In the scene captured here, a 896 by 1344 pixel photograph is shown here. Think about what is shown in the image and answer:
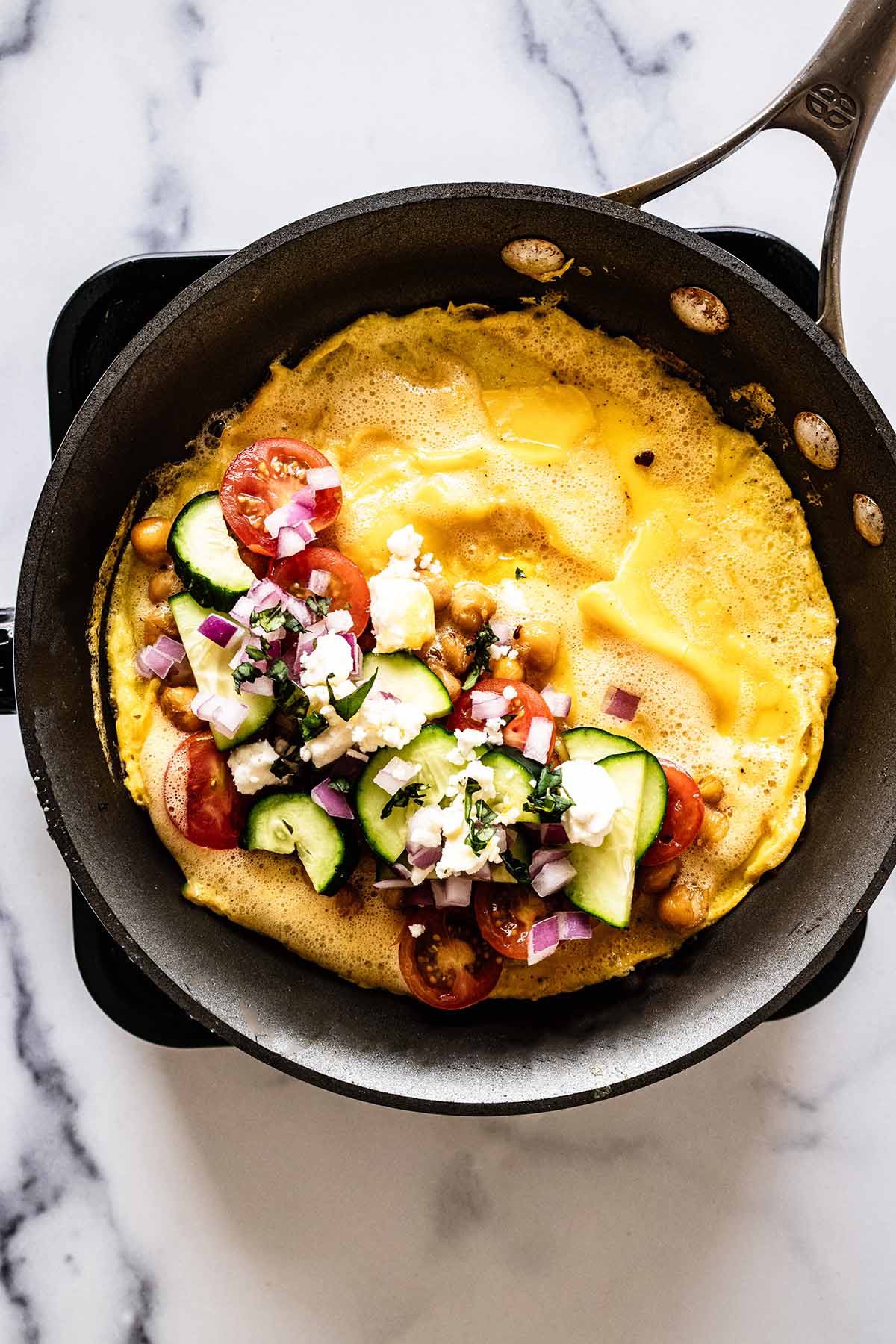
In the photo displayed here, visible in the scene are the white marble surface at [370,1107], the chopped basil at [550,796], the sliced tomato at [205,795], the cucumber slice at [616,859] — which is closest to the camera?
the chopped basil at [550,796]

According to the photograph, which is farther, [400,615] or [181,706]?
[181,706]

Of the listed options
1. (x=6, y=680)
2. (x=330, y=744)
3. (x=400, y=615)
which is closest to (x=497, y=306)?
(x=400, y=615)

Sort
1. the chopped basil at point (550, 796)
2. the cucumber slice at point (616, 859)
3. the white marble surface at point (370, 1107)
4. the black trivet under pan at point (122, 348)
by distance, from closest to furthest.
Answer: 1. the chopped basil at point (550, 796)
2. the cucumber slice at point (616, 859)
3. the black trivet under pan at point (122, 348)
4. the white marble surface at point (370, 1107)

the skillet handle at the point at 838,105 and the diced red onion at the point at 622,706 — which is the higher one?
the skillet handle at the point at 838,105

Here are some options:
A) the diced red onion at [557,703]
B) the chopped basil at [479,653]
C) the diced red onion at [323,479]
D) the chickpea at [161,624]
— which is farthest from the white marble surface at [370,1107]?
the chopped basil at [479,653]

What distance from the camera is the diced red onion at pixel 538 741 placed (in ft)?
7.07

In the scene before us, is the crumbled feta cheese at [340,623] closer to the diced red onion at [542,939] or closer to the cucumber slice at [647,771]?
the cucumber slice at [647,771]

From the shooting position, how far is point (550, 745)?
2184 mm

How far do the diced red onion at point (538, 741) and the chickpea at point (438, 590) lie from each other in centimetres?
29

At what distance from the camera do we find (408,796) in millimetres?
2105

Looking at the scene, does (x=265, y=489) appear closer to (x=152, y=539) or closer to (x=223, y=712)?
(x=152, y=539)

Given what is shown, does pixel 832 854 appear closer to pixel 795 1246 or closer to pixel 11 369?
pixel 795 1246

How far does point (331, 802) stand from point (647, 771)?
59 cm

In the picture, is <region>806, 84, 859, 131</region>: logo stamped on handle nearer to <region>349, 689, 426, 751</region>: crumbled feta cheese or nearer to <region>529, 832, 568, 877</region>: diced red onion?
<region>349, 689, 426, 751</region>: crumbled feta cheese
